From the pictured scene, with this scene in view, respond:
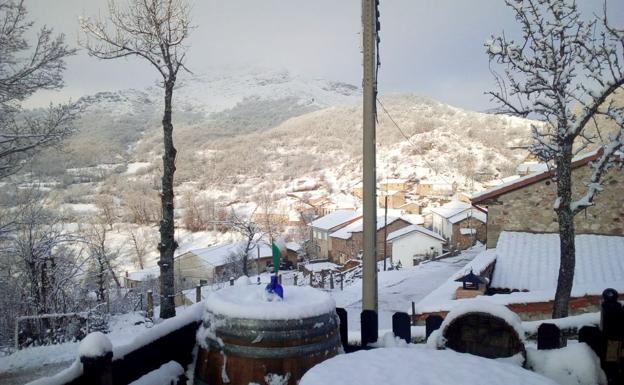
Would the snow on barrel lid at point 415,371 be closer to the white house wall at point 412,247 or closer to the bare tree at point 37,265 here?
the bare tree at point 37,265

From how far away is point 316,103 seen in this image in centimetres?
18962

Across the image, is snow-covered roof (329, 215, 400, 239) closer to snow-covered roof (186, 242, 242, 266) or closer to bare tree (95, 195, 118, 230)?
snow-covered roof (186, 242, 242, 266)

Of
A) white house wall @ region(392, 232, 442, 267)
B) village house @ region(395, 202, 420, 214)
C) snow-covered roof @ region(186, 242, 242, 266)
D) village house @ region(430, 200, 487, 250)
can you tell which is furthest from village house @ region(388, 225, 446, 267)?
village house @ region(395, 202, 420, 214)

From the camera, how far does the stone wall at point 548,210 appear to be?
38.9 ft

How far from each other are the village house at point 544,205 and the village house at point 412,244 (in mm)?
23161

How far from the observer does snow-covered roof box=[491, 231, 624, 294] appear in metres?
10.1

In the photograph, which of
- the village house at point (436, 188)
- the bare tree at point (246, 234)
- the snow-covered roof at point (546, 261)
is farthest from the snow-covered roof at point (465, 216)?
the snow-covered roof at point (546, 261)

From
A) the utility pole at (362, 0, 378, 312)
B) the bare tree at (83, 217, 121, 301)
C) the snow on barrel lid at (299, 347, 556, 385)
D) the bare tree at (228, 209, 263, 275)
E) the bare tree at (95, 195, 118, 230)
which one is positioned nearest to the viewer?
the snow on barrel lid at (299, 347, 556, 385)

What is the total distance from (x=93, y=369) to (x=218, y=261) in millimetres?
37878

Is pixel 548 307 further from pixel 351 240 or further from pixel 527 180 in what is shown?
pixel 351 240

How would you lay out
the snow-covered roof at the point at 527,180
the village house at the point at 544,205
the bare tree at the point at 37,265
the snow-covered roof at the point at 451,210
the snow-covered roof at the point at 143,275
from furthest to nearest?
the snow-covered roof at the point at 451,210, the snow-covered roof at the point at 143,275, the bare tree at the point at 37,265, the village house at the point at 544,205, the snow-covered roof at the point at 527,180

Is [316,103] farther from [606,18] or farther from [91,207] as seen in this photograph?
[606,18]

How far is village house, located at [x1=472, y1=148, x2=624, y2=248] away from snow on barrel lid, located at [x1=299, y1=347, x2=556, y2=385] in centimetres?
1120

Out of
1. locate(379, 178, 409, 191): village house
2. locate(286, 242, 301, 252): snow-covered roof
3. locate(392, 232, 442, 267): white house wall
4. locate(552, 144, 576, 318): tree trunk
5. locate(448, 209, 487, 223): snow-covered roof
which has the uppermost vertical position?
locate(552, 144, 576, 318): tree trunk
